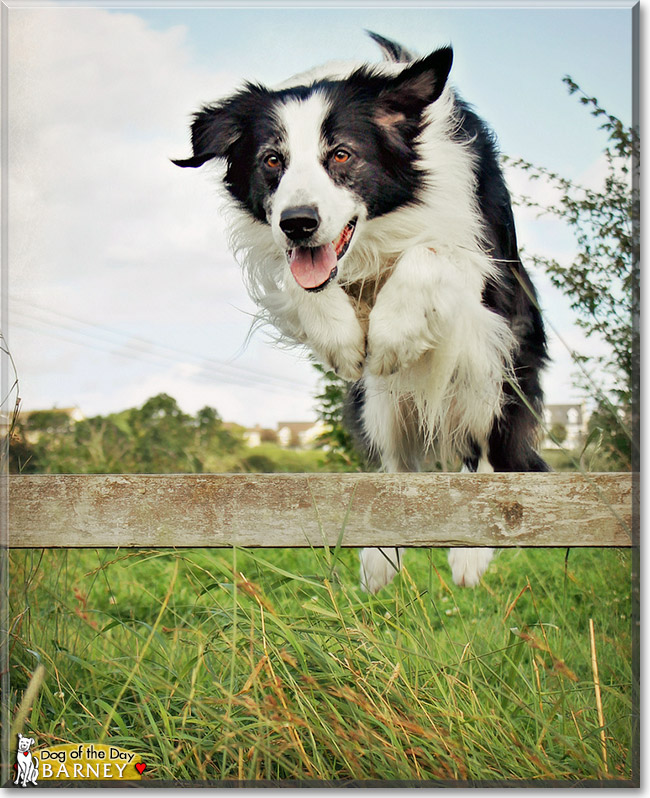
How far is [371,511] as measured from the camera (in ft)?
4.65

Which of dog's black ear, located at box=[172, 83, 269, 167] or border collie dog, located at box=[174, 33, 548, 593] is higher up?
dog's black ear, located at box=[172, 83, 269, 167]

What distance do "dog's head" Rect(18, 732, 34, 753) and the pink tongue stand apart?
3.63 feet

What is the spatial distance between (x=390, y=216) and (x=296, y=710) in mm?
1184

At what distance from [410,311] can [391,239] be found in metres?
0.28

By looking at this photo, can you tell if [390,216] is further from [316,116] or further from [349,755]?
[349,755]

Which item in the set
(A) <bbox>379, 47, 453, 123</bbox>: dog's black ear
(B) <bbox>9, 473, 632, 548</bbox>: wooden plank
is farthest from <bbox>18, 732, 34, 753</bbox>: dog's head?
(A) <bbox>379, 47, 453, 123</bbox>: dog's black ear

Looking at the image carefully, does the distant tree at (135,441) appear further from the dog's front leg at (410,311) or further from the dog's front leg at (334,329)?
the dog's front leg at (410,311)

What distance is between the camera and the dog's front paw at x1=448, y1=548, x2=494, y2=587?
2.07 meters

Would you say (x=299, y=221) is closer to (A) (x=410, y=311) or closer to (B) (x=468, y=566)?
(A) (x=410, y=311)

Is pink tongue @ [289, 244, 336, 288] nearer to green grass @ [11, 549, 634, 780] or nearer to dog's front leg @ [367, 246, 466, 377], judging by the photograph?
dog's front leg @ [367, 246, 466, 377]

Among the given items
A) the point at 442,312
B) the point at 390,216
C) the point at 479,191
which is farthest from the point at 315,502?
the point at 479,191

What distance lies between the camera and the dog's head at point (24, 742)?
5.14ft

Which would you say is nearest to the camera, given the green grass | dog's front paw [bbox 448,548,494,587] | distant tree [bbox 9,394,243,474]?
the green grass

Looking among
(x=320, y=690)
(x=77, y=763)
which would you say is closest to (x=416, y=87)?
(x=320, y=690)
